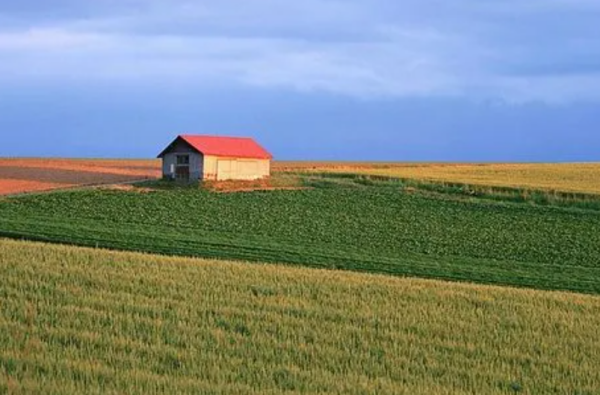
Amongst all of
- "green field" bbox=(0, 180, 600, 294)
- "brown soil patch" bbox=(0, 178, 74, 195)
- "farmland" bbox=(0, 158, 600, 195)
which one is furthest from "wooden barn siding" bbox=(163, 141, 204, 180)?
"brown soil patch" bbox=(0, 178, 74, 195)

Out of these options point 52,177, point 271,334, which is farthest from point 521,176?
point 271,334

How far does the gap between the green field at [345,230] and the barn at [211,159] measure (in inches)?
140

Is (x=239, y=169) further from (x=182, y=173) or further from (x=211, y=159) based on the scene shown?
(x=182, y=173)

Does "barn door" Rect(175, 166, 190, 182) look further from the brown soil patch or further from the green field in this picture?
the brown soil patch

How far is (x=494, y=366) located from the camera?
13.0 m

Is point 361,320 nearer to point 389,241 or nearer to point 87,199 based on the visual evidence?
point 389,241

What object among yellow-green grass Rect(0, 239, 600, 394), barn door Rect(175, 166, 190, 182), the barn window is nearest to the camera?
yellow-green grass Rect(0, 239, 600, 394)

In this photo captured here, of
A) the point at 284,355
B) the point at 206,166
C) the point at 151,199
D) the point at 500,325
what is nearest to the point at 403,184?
the point at 206,166

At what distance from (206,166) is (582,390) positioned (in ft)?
150

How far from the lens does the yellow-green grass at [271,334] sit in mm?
11078

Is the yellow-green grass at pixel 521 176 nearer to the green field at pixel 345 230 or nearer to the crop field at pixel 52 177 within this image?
the green field at pixel 345 230

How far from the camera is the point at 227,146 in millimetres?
59312

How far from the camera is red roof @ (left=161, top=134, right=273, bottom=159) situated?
5703 centimetres

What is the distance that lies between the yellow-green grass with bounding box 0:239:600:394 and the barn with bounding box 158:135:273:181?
35.7 m
